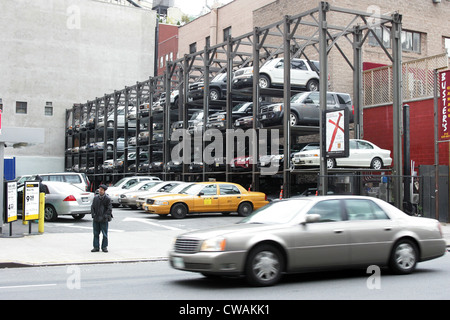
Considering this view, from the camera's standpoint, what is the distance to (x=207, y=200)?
23.1 metres

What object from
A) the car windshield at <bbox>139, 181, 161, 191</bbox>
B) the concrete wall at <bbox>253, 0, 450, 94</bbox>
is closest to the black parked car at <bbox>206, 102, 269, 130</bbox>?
the car windshield at <bbox>139, 181, 161, 191</bbox>

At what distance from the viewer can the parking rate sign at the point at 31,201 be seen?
16.9 metres

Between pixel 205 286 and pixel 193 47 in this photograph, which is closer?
pixel 205 286

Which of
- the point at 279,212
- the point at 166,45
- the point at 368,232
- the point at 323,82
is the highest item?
the point at 166,45

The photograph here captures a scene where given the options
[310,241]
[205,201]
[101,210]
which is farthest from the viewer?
[205,201]

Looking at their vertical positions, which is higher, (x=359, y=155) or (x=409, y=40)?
(x=409, y=40)

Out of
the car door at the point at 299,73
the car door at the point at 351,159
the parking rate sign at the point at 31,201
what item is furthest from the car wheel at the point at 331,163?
the parking rate sign at the point at 31,201

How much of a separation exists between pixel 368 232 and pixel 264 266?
6.68 feet

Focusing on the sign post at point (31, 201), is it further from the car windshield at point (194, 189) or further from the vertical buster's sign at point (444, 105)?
the vertical buster's sign at point (444, 105)

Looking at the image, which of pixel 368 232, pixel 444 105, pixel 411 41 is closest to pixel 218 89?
pixel 444 105

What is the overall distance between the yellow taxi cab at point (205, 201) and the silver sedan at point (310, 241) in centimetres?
1269

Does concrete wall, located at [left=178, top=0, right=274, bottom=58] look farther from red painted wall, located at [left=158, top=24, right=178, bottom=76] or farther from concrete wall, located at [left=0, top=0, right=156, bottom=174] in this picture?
concrete wall, located at [left=0, top=0, right=156, bottom=174]

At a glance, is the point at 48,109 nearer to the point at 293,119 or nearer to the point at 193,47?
the point at 193,47
